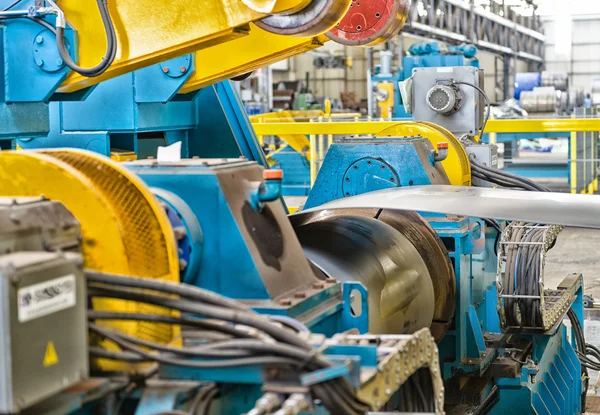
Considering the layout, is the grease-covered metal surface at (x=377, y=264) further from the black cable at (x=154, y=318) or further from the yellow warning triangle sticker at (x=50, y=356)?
the yellow warning triangle sticker at (x=50, y=356)

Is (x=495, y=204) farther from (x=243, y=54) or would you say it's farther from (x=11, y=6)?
(x=11, y=6)

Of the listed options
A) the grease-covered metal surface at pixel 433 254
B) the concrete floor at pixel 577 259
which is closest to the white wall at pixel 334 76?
the concrete floor at pixel 577 259

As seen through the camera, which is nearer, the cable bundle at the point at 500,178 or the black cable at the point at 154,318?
the black cable at the point at 154,318

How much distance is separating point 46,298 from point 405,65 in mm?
14766

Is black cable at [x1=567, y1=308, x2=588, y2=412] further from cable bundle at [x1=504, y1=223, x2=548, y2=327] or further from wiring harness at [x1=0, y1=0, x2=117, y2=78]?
wiring harness at [x1=0, y1=0, x2=117, y2=78]

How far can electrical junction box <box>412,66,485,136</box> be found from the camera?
6.95 metres

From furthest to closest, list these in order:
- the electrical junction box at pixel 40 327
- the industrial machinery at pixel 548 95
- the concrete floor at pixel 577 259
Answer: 1. the industrial machinery at pixel 548 95
2. the concrete floor at pixel 577 259
3. the electrical junction box at pixel 40 327

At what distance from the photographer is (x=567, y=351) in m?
5.55

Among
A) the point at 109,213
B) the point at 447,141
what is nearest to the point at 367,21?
the point at 447,141

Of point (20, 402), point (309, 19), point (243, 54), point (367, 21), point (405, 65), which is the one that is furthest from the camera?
point (405, 65)

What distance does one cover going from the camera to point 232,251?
243cm

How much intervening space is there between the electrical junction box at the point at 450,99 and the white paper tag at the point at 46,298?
538 centimetres

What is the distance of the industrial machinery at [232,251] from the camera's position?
186cm

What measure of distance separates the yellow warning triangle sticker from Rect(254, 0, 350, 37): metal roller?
7.22 feet
